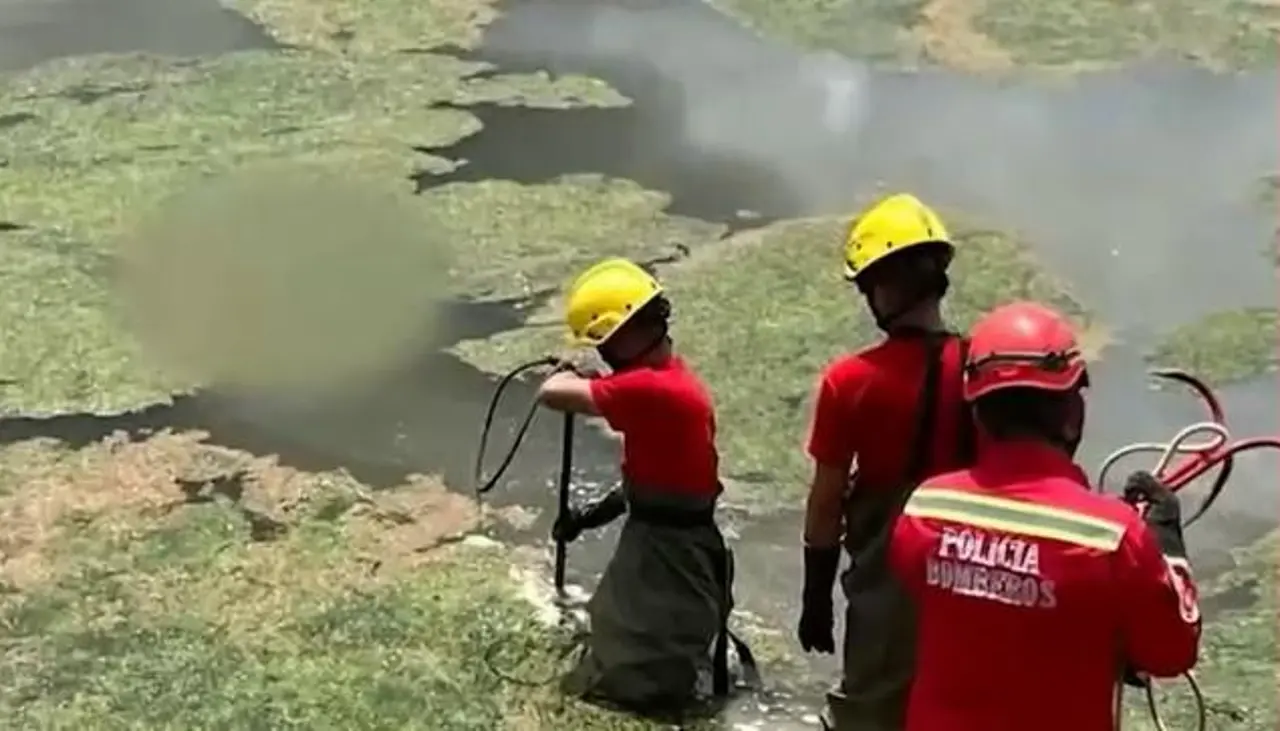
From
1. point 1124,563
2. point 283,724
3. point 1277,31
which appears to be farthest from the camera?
point 1277,31

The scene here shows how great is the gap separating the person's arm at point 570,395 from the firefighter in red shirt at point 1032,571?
1474 mm

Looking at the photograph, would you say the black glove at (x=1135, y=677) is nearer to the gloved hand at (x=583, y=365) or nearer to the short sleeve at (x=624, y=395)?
the short sleeve at (x=624, y=395)

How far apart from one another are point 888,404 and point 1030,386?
2.42 ft

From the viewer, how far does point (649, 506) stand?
4.17 metres

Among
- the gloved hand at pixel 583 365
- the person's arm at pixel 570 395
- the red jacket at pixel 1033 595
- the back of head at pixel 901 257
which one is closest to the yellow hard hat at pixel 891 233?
the back of head at pixel 901 257

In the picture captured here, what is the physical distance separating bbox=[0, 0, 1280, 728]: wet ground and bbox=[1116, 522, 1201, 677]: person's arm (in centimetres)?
241

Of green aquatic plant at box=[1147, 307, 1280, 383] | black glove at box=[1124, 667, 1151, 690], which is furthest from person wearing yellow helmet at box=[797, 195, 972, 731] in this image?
green aquatic plant at box=[1147, 307, 1280, 383]

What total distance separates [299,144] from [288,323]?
206 cm

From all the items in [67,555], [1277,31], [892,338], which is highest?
[892,338]

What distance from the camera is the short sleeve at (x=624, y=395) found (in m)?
3.98

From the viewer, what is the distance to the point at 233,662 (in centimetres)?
457

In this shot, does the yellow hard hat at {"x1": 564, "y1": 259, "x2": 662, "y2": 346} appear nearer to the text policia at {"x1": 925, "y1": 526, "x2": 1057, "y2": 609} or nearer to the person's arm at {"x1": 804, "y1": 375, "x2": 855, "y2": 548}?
the person's arm at {"x1": 804, "y1": 375, "x2": 855, "y2": 548}

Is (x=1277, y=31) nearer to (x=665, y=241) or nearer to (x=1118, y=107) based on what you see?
(x=1118, y=107)

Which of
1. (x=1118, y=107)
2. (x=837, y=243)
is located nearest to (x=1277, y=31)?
(x=1118, y=107)
